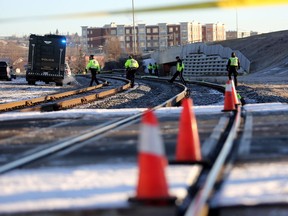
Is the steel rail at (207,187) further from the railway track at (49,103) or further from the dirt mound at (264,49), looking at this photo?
the dirt mound at (264,49)

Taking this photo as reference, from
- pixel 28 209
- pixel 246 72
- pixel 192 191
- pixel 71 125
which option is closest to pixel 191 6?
pixel 192 191

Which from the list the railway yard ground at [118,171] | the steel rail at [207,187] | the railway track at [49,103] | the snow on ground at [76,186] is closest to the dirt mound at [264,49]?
the railway track at [49,103]

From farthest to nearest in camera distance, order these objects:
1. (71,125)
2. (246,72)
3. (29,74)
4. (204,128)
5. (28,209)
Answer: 1. (246,72)
2. (29,74)
3. (71,125)
4. (204,128)
5. (28,209)

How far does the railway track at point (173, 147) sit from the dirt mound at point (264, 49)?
48.3 m

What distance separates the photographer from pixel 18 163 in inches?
251

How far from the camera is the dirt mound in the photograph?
201 feet

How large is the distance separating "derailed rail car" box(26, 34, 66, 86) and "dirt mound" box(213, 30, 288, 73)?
29166mm

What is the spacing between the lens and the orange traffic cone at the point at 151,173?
14.8ft

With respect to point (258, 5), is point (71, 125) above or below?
below

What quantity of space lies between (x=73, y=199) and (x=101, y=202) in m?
0.28

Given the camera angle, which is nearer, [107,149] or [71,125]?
[107,149]

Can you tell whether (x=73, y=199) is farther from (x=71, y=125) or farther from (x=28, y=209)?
(x=71, y=125)

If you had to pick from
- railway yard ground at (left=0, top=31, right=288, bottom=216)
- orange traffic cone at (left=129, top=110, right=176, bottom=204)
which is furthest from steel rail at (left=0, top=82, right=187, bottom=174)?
orange traffic cone at (left=129, top=110, right=176, bottom=204)

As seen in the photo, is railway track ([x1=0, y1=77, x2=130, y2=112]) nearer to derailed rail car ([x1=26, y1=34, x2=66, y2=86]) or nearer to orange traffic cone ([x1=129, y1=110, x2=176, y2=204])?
derailed rail car ([x1=26, y1=34, x2=66, y2=86])
